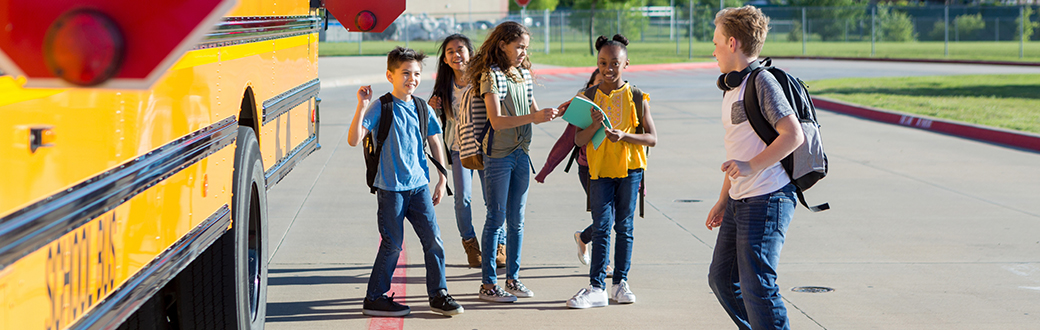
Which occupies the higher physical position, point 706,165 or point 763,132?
point 763,132

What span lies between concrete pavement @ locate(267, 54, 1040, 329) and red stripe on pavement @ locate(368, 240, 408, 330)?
23 mm

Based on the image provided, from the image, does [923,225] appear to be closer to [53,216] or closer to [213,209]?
[213,209]

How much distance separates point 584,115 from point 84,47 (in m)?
3.99

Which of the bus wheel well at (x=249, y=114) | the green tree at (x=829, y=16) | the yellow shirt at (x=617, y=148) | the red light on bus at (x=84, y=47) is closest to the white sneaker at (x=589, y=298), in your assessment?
the yellow shirt at (x=617, y=148)

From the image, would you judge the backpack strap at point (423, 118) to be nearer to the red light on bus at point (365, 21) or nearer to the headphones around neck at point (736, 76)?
the red light on bus at point (365, 21)

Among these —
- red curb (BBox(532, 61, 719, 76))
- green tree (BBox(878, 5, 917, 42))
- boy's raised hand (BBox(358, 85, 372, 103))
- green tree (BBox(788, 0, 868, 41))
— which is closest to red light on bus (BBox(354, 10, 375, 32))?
boy's raised hand (BBox(358, 85, 372, 103))

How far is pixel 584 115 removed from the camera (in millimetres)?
5141

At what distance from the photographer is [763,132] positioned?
366 centimetres

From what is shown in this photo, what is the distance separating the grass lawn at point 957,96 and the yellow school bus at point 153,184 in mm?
11185

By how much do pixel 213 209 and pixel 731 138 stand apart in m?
1.95

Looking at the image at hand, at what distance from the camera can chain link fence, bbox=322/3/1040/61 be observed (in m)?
44.2

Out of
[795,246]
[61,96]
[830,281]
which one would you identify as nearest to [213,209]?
[61,96]

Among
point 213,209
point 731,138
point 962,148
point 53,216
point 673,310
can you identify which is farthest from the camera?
point 962,148

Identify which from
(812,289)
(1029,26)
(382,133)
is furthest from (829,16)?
(382,133)
